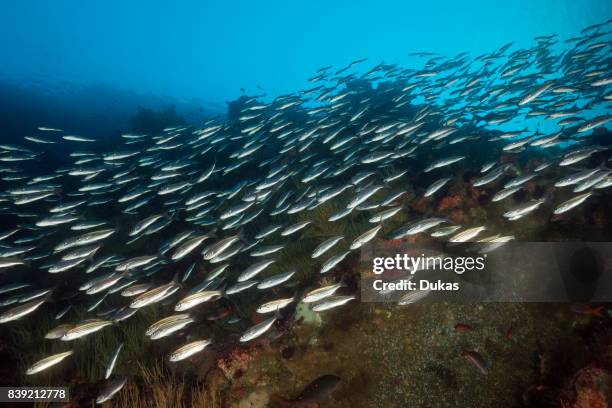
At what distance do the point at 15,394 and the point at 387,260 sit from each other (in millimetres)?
7893

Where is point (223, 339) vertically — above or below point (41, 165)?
below

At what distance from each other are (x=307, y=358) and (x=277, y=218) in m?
5.40

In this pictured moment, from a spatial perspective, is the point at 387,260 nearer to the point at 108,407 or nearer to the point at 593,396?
the point at 593,396

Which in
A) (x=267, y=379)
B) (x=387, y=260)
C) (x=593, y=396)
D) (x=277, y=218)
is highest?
(x=277, y=218)

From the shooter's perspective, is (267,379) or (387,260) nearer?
(267,379)

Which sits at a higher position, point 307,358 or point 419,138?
point 419,138

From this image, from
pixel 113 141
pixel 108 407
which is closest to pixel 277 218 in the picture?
pixel 108 407

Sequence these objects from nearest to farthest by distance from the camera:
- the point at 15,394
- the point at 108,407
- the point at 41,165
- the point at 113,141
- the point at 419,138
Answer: the point at 108,407, the point at 15,394, the point at 419,138, the point at 41,165, the point at 113,141

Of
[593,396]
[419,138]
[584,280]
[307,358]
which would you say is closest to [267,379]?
[307,358]

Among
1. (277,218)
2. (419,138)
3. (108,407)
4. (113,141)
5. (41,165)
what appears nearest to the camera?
(108,407)

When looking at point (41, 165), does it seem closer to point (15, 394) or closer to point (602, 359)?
point (15, 394)

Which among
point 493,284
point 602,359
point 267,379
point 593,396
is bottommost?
point 593,396

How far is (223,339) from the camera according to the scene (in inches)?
258

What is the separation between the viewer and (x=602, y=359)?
4531 millimetres
